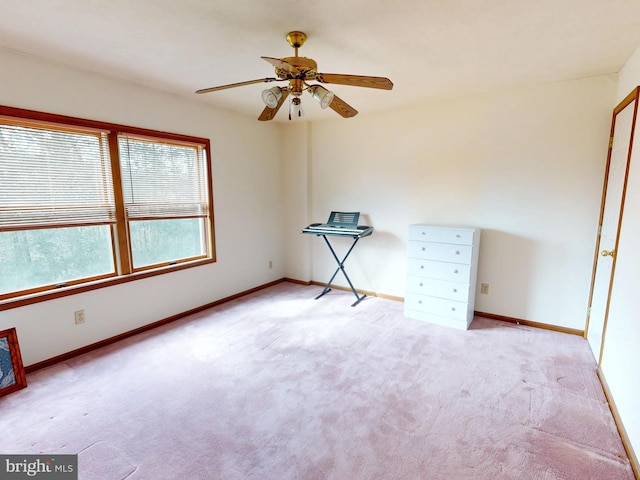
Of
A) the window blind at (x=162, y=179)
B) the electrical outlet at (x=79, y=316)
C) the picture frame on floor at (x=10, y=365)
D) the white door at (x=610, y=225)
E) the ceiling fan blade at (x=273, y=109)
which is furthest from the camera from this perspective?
the window blind at (x=162, y=179)

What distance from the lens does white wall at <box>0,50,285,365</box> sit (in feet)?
7.70

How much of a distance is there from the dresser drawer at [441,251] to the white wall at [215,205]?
2.15 m

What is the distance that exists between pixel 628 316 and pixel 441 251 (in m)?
1.49

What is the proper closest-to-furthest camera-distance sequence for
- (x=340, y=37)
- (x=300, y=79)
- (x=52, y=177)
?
(x=300, y=79) < (x=340, y=37) < (x=52, y=177)

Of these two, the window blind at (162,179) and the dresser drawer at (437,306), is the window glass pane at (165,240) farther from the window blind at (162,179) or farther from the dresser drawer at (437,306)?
the dresser drawer at (437,306)

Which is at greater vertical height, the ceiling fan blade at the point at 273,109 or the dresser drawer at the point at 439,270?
the ceiling fan blade at the point at 273,109

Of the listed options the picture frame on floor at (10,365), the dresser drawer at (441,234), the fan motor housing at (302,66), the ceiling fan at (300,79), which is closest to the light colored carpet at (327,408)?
the picture frame on floor at (10,365)

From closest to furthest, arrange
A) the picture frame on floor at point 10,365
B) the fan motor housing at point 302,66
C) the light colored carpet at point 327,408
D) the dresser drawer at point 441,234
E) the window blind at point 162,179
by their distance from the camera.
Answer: the light colored carpet at point 327,408 → the fan motor housing at point 302,66 → the picture frame on floor at point 10,365 → the window blind at point 162,179 → the dresser drawer at point 441,234

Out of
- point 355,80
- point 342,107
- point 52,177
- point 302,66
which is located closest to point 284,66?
point 302,66

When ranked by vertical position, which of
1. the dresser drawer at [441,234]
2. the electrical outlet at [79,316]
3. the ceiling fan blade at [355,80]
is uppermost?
the ceiling fan blade at [355,80]

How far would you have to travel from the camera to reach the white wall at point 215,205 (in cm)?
235

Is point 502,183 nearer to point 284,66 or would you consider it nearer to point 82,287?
point 284,66

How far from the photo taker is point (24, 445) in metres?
1.70

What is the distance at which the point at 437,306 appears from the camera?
10.7ft
